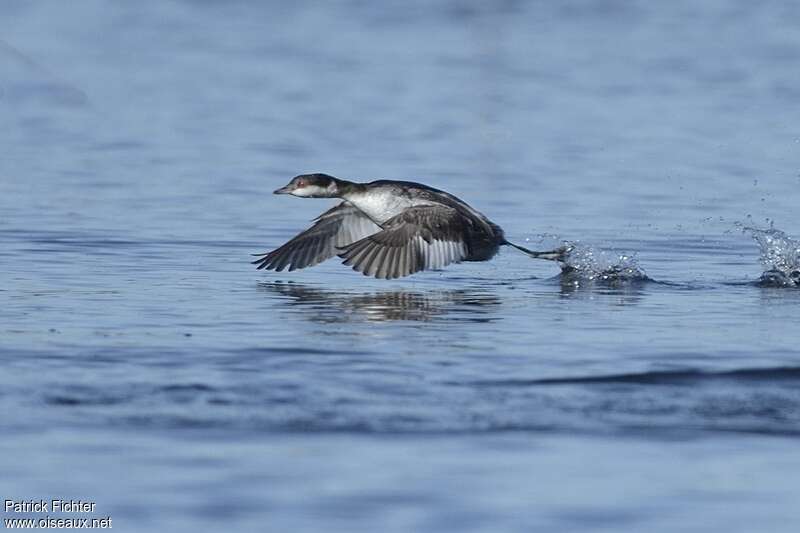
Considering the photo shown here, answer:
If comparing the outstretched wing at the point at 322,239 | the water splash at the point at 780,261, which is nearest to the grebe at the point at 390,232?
the outstretched wing at the point at 322,239

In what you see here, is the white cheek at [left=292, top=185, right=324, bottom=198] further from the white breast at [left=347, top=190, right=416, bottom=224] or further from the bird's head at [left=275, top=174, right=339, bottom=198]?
the white breast at [left=347, top=190, right=416, bottom=224]

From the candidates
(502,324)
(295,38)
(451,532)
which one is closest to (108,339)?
(502,324)

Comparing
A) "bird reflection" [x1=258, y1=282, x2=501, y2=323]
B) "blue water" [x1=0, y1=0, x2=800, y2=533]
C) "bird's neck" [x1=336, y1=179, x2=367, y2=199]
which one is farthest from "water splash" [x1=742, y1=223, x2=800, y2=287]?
"bird's neck" [x1=336, y1=179, x2=367, y2=199]

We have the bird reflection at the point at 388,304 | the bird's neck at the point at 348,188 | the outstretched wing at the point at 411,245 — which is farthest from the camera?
the bird's neck at the point at 348,188

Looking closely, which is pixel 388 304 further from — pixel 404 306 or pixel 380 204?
pixel 380 204

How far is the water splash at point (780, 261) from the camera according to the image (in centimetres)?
1112

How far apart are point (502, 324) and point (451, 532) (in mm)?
3781

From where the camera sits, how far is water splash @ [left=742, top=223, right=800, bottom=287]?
1112 cm

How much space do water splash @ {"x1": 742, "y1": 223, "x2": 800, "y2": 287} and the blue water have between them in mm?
35

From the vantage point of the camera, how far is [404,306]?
10.4 meters

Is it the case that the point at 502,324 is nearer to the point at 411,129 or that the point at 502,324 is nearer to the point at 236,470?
the point at 236,470

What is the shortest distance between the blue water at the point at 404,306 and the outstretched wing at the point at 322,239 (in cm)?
16

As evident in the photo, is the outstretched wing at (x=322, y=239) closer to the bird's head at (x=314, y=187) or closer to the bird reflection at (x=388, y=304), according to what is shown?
the bird's head at (x=314, y=187)

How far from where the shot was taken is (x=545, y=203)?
47.6 feet
